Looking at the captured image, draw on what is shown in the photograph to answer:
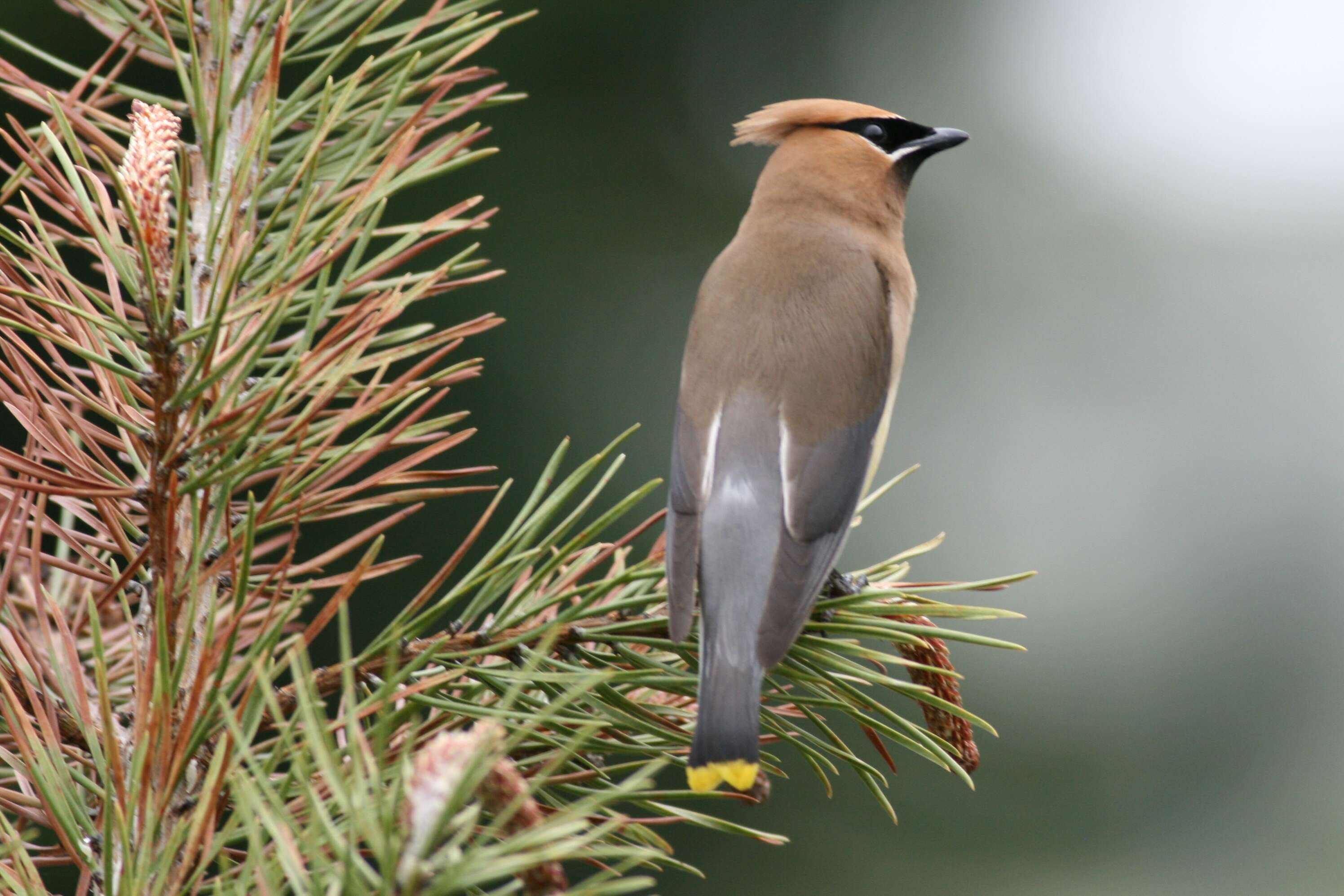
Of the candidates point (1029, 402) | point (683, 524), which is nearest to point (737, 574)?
point (683, 524)

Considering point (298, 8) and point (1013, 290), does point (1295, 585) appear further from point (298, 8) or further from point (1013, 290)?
point (298, 8)

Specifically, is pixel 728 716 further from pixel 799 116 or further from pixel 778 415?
pixel 799 116

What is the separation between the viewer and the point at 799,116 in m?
2.18

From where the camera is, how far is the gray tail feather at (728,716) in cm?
99

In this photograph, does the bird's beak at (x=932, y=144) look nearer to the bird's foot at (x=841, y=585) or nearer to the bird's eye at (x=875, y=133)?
the bird's eye at (x=875, y=133)

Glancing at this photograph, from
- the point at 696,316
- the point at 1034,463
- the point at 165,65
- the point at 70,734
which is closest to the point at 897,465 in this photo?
the point at 1034,463

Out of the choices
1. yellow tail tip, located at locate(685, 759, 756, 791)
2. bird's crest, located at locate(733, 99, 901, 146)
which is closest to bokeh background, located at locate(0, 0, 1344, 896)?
bird's crest, located at locate(733, 99, 901, 146)

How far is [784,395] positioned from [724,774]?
0.72 meters

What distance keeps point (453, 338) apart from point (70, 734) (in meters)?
0.38

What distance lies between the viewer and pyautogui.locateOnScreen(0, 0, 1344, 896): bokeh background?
11.5ft

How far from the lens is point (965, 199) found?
168 inches

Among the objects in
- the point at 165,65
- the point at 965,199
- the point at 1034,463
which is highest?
the point at 165,65

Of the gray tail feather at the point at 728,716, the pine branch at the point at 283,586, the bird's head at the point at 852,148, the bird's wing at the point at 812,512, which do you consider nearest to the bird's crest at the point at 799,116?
the bird's head at the point at 852,148

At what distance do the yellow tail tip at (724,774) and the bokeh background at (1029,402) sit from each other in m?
Answer: 2.29
